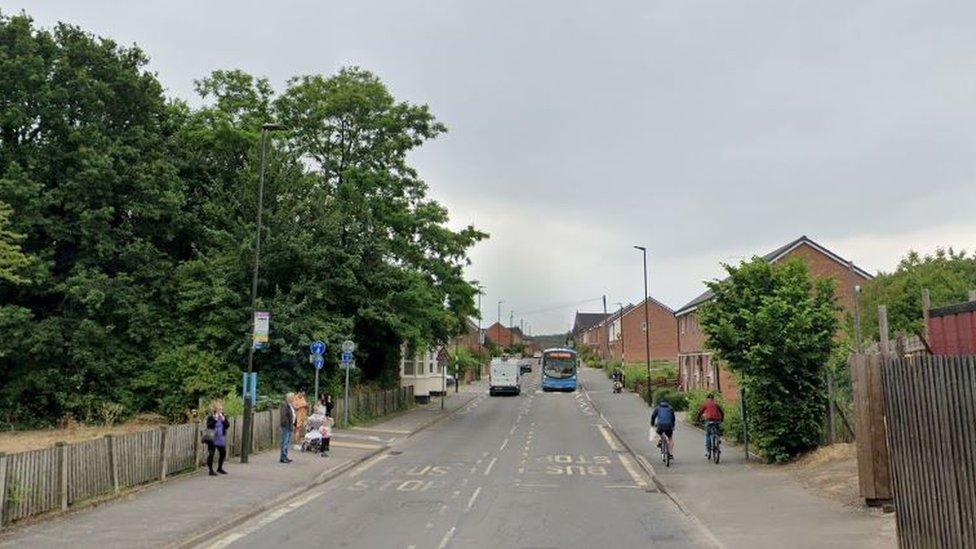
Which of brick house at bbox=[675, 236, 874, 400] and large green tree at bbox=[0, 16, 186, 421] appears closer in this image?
large green tree at bbox=[0, 16, 186, 421]

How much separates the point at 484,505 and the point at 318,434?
→ 9339 millimetres

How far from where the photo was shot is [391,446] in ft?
84.7

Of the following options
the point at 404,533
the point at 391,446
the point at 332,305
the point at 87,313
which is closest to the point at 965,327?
the point at 404,533

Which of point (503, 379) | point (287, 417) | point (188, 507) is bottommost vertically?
point (188, 507)

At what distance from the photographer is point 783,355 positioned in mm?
17516

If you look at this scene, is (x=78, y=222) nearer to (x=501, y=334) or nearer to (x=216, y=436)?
(x=216, y=436)

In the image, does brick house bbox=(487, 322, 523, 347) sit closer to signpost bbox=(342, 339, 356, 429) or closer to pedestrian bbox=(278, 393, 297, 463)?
signpost bbox=(342, 339, 356, 429)

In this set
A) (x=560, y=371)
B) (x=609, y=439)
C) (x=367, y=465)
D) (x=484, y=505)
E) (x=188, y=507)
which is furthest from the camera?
(x=560, y=371)

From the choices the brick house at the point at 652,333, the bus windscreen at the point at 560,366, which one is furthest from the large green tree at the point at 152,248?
the brick house at the point at 652,333

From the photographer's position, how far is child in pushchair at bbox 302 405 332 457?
21.7 metres

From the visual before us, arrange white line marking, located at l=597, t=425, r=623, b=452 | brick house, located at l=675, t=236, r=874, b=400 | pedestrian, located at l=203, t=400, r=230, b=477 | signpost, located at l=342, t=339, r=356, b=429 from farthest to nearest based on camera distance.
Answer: brick house, located at l=675, t=236, r=874, b=400, signpost, located at l=342, t=339, r=356, b=429, white line marking, located at l=597, t=425, r=623, b=452, pedestrian, located at l=203, t=400, r=230, b=477

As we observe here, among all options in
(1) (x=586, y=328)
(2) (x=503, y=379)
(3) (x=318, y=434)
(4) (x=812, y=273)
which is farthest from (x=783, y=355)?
(1) (x=586, y=328)

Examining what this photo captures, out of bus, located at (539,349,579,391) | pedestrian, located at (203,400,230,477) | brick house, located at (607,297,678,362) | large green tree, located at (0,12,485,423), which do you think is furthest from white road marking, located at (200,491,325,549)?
brick house, located at (607,297,678,362)

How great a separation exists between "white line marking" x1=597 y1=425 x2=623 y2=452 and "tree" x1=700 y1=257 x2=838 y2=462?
24.0ft
